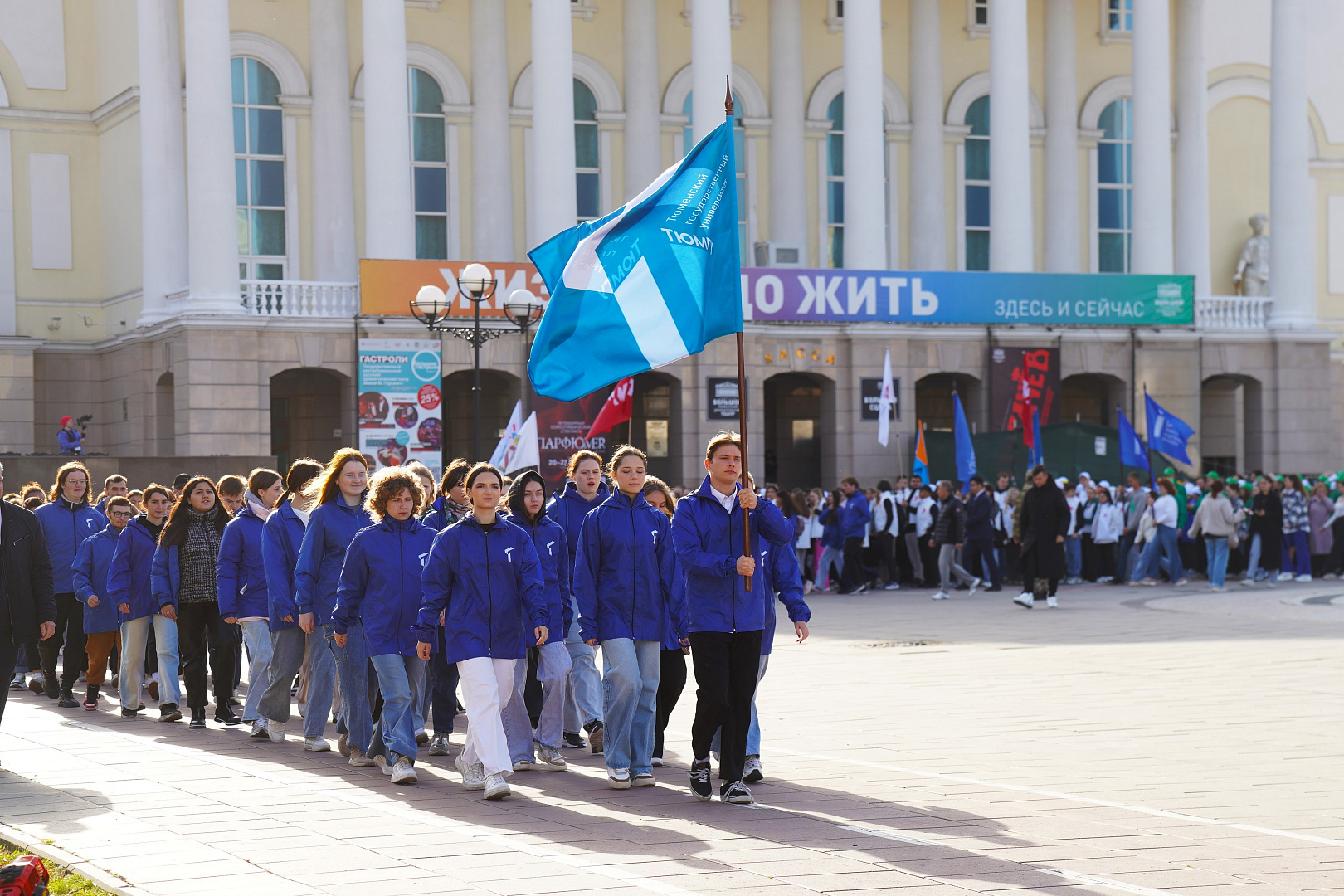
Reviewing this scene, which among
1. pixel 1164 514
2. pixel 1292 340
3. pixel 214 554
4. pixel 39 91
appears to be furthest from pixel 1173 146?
pixel 214 554

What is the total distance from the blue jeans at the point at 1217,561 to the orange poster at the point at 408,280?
13261 millimetres

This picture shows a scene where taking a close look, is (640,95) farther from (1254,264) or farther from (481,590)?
(481,590)

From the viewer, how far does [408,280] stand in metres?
32.5

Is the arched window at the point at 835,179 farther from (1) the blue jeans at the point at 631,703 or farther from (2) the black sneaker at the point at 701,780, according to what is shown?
(2) the black sneaker at the point at 701,780

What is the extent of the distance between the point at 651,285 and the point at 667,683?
2474 mm

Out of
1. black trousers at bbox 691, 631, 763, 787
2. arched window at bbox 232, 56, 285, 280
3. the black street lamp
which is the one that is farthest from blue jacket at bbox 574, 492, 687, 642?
arched window at bbox 232, 56, 285, 280

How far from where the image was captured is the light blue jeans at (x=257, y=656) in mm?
12453

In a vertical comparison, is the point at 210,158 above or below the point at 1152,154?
below

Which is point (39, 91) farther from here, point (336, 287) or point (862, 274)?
point (862, 274)

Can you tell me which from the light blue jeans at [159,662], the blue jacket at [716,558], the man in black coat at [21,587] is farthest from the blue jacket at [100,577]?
the blue jacket at [716,558]

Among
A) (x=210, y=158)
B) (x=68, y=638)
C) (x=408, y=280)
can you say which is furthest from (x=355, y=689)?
(x=210, y=158)

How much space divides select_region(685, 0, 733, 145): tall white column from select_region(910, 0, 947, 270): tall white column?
6.98 metres

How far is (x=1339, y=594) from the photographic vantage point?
930 inches

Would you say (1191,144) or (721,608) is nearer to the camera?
(721,608)
